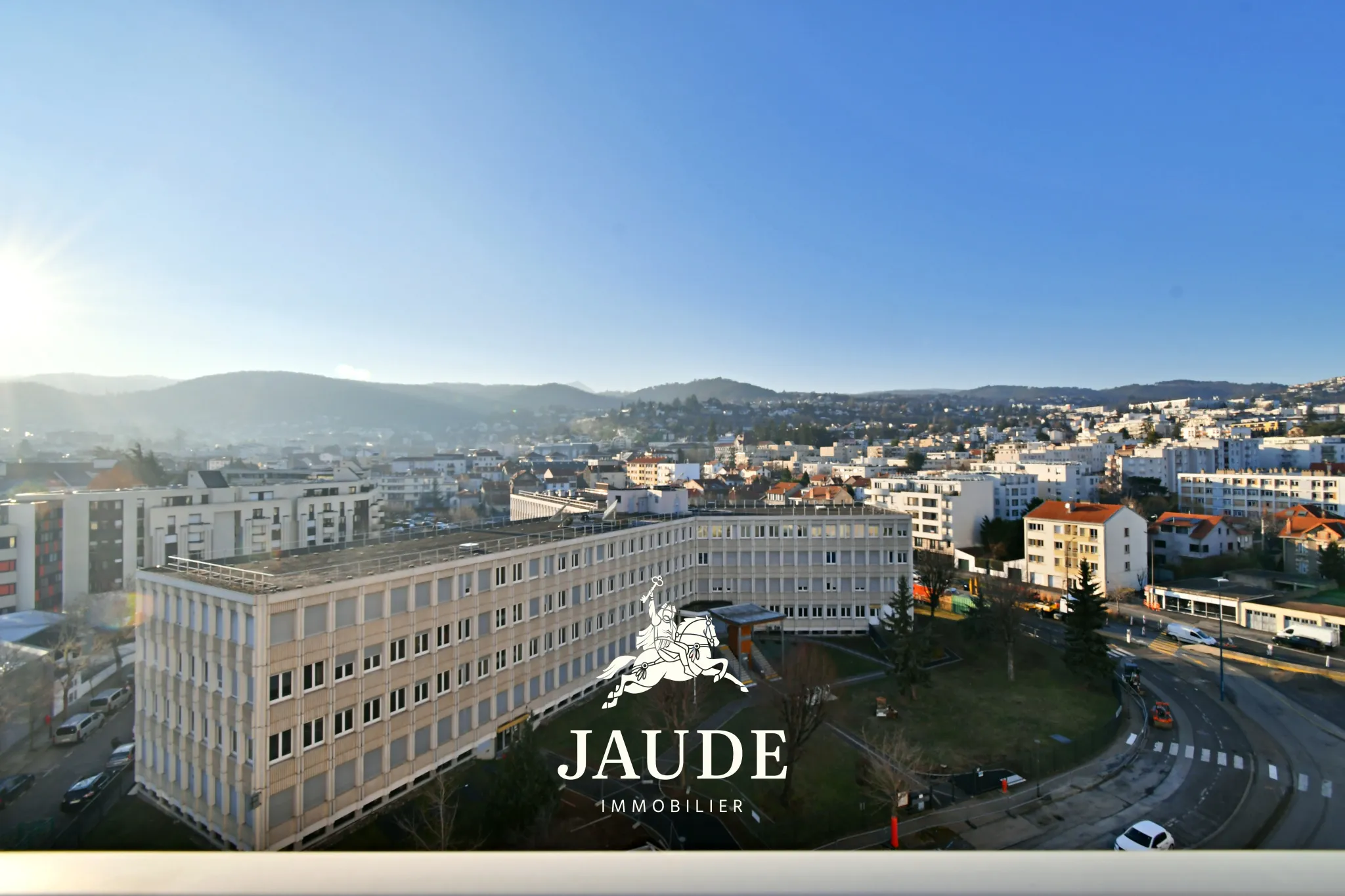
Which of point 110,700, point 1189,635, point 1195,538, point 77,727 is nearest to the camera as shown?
point 77,727

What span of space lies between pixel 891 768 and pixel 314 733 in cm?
483

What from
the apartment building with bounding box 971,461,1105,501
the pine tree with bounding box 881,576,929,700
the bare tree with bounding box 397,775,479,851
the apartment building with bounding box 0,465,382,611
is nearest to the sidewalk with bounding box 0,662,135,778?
the bare tree with bounding box 397,775,479,851

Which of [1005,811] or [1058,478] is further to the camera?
[1058,478]

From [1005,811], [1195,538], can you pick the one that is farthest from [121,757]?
[1195,538]

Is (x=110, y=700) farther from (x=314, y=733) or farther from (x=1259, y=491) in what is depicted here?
(x=1259, y=491)

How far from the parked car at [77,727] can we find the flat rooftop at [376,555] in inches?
155

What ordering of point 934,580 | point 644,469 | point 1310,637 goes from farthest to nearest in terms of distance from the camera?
point 644,469 → point 934,580 → point 1310,637

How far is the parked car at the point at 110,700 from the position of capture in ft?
27.5

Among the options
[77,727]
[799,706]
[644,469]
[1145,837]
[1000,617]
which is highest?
[644,469]

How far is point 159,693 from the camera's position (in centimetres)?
497

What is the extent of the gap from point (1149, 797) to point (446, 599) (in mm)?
7441

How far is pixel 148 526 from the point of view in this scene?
15.2 metres

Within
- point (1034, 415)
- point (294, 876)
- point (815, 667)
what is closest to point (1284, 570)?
point (815, 667)

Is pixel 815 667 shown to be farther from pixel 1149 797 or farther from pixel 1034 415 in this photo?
pixel 1034 415
